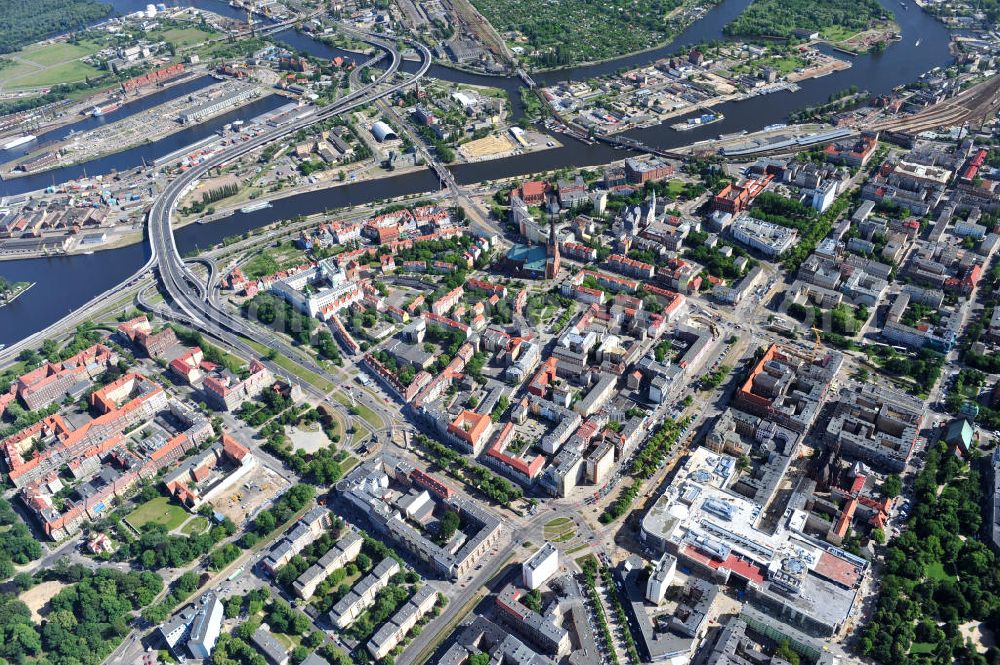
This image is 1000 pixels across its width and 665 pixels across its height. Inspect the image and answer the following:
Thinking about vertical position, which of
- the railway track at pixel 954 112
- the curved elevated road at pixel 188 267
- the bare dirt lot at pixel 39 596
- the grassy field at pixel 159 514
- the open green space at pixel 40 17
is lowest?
the bare dirt lot at pixel 39 596

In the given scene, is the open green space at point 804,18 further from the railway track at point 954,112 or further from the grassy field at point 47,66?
the grassy field at point 47,66

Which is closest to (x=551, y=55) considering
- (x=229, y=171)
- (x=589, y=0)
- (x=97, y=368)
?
(x=589, y=0)

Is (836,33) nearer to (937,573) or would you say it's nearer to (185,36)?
(937,573)

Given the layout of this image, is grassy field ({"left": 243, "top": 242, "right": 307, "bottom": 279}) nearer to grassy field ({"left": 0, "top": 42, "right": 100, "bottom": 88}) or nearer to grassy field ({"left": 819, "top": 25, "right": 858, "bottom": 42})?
grassy field ({"left": 0, "top": 42, "right": 100, "bottom": 88})

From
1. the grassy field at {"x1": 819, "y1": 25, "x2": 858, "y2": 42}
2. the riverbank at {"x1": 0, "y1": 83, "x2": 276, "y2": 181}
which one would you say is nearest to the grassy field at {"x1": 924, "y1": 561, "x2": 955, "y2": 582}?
the grassy field at {"x1": 819, "y1": 25, "x2": 858, "y2": 42}

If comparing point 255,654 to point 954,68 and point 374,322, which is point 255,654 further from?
point 954,68

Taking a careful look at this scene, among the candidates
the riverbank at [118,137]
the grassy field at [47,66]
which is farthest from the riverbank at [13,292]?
the grassy field at [47,66]
